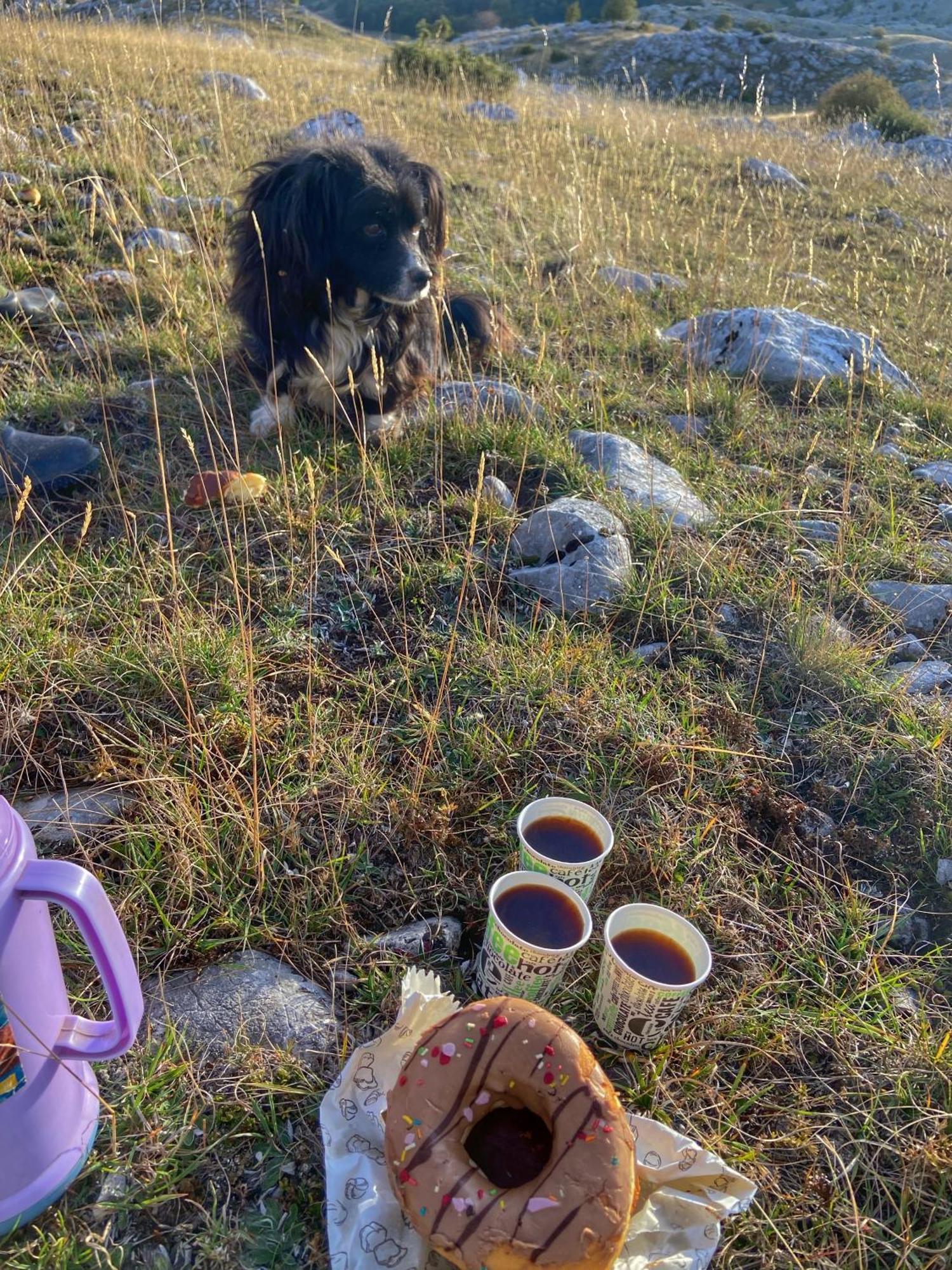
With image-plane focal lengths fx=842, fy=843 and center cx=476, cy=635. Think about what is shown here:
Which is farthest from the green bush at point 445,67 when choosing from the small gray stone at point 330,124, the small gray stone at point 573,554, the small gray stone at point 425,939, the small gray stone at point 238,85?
the small gray stone at point 425,939

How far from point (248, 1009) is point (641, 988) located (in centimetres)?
76

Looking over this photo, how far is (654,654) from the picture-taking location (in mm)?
2600

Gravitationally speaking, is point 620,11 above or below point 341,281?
above

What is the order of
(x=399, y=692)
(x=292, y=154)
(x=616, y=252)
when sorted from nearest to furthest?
(x=399, y=692) → (x=292, y=154) → (x=616, y=252)

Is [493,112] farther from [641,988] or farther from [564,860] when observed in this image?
[641,988]

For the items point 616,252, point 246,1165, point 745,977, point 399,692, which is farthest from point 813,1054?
point 616,252

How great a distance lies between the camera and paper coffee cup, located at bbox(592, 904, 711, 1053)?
1.58m

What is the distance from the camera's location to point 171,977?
170cm

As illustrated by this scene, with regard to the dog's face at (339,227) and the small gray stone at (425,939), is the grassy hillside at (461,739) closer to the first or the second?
the small gray stone at (425,939)

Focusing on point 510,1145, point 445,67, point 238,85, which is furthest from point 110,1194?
point 445,67

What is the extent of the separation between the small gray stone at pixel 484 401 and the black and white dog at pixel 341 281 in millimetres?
143

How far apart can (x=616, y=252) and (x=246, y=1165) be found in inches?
233

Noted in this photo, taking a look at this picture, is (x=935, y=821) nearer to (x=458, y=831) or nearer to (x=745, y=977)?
(x=745, y=977)

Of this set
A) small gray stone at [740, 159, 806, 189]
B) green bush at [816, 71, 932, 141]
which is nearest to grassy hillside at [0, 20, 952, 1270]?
small gray stone at [740, 159, 806, 189]
